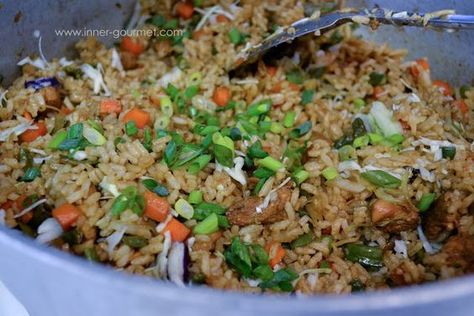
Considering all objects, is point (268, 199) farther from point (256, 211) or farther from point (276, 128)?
point (276, 128)

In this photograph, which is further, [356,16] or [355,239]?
[356,16]

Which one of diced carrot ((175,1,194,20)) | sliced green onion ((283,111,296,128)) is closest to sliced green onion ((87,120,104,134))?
sliced green onion ((283,111,296,128))

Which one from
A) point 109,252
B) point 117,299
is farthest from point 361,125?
point 117,299

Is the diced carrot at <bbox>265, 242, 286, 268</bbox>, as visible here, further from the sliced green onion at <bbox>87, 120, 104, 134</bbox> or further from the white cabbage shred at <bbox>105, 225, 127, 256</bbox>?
the sliced green onion at <bbox>87, 120, 104, 134</bbox>

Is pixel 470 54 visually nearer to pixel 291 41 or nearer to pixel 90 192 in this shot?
pixel 291 41

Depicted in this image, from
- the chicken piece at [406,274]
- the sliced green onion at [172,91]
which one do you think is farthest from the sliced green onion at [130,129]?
the chicken piece at [406,274]

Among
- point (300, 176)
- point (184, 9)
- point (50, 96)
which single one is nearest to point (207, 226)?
point (300, 176)
